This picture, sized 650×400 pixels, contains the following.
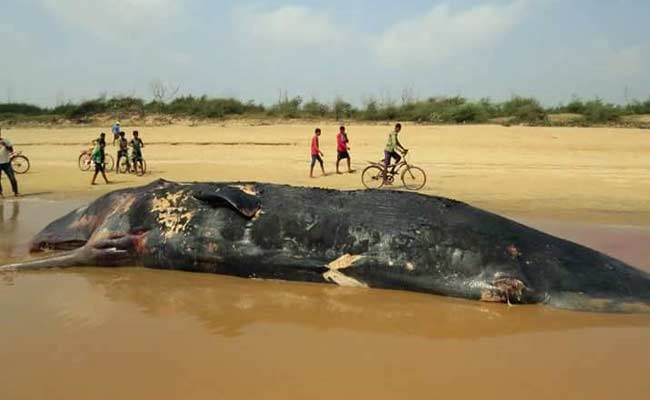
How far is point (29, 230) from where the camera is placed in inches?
402

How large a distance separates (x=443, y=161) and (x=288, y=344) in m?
21.2

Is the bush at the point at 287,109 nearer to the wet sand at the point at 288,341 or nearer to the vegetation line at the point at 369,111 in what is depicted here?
the vegetation line at the point at 369,111

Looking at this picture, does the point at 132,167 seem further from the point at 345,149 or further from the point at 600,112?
the point at 600,112

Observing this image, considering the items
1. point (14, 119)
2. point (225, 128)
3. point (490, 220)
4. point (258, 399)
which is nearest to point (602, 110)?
point (225, 128)

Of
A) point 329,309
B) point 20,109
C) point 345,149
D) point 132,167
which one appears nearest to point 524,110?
point 345,149

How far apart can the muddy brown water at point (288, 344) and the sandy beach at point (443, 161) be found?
24.3 ft

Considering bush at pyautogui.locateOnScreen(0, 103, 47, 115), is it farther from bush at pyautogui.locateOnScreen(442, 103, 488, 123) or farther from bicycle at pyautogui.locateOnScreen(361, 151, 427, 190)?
bicycle at pyautogui.locateOnScreen(361, 151, 427, 190)

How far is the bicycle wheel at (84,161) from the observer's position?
24.0 m

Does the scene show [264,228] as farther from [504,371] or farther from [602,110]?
[602,110]

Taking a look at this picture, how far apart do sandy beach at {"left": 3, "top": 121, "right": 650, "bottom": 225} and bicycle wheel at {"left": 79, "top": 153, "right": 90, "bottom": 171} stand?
66cm

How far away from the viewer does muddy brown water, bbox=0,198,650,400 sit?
400 cm

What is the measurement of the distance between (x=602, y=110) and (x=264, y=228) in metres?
36.0

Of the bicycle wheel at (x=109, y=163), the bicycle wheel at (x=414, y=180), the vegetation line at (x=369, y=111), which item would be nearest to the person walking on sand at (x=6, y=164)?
the bicycle wheel at (x=109, y=163)

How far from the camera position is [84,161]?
81.8 ft
